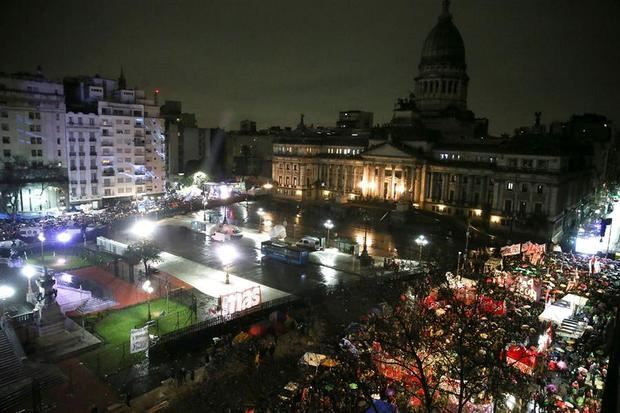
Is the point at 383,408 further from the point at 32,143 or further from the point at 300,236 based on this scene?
the point at 32,143

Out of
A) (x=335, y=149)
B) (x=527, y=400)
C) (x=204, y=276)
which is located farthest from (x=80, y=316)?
(x=335, y=149)

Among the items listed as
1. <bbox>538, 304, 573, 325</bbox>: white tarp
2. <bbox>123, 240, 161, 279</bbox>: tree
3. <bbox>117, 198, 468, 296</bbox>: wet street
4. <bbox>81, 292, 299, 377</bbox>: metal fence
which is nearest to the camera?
<bbox>81, 292, 299, 377</bbox>: metal fence

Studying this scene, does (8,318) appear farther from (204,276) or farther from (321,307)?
(321,307)

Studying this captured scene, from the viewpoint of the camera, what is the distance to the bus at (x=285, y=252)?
41.1 metres

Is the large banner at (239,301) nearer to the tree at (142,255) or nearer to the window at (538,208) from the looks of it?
the tree at (142,255)

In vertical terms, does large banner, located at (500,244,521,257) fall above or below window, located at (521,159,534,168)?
below

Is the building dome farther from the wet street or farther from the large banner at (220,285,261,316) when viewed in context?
the large banner at (220,285,261,316)

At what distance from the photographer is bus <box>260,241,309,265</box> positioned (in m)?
41.1

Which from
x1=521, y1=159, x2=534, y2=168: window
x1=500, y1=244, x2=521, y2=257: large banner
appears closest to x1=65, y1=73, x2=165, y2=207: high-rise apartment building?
x1=521, y1=159, x2=534, y2=168: window

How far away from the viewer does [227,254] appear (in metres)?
43.6

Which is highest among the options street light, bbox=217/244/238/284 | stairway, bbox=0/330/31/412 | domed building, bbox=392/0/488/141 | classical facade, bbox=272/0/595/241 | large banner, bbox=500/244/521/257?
domed building, bbox=392/0/488/141

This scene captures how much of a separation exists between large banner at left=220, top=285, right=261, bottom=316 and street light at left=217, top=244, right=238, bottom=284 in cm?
902

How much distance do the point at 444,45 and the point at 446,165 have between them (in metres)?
32.7

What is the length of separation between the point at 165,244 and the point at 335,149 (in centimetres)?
4118
